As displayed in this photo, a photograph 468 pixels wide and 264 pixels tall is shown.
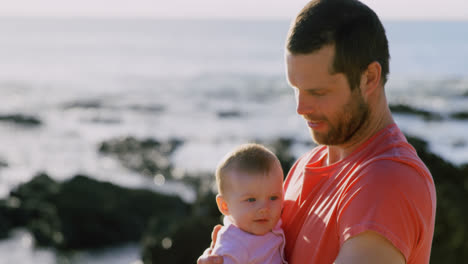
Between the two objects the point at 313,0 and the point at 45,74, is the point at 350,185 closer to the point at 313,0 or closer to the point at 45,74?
the point at 313,0

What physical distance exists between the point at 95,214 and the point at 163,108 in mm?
17494

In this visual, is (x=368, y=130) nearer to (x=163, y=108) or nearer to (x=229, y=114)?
(x=229, y=114)

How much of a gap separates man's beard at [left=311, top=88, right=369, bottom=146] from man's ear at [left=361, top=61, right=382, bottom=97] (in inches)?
1.6

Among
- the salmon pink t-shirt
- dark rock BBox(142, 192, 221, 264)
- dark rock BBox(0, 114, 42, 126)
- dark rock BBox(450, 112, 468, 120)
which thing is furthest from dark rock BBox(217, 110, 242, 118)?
the salmon pink t-shirt

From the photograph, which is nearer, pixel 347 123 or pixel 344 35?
pixel 344 35

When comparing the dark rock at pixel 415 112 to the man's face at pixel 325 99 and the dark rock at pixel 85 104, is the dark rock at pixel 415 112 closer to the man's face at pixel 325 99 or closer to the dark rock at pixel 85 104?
the dark rock at pixel 85 104

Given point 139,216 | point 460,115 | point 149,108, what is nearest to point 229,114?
point 149,108

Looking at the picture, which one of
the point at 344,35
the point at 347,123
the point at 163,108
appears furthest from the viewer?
the point at 163,108

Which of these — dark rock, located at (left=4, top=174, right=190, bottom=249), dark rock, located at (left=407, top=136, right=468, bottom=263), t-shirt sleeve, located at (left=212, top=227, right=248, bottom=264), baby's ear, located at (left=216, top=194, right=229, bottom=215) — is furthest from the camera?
dark rock, located at (left=4, top=174, right=190, bottom=249)

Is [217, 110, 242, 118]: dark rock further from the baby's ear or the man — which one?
the man

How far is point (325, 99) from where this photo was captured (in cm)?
276

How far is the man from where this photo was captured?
93.1 inches

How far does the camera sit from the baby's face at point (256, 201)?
312 cm

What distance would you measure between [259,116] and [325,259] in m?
22.0
